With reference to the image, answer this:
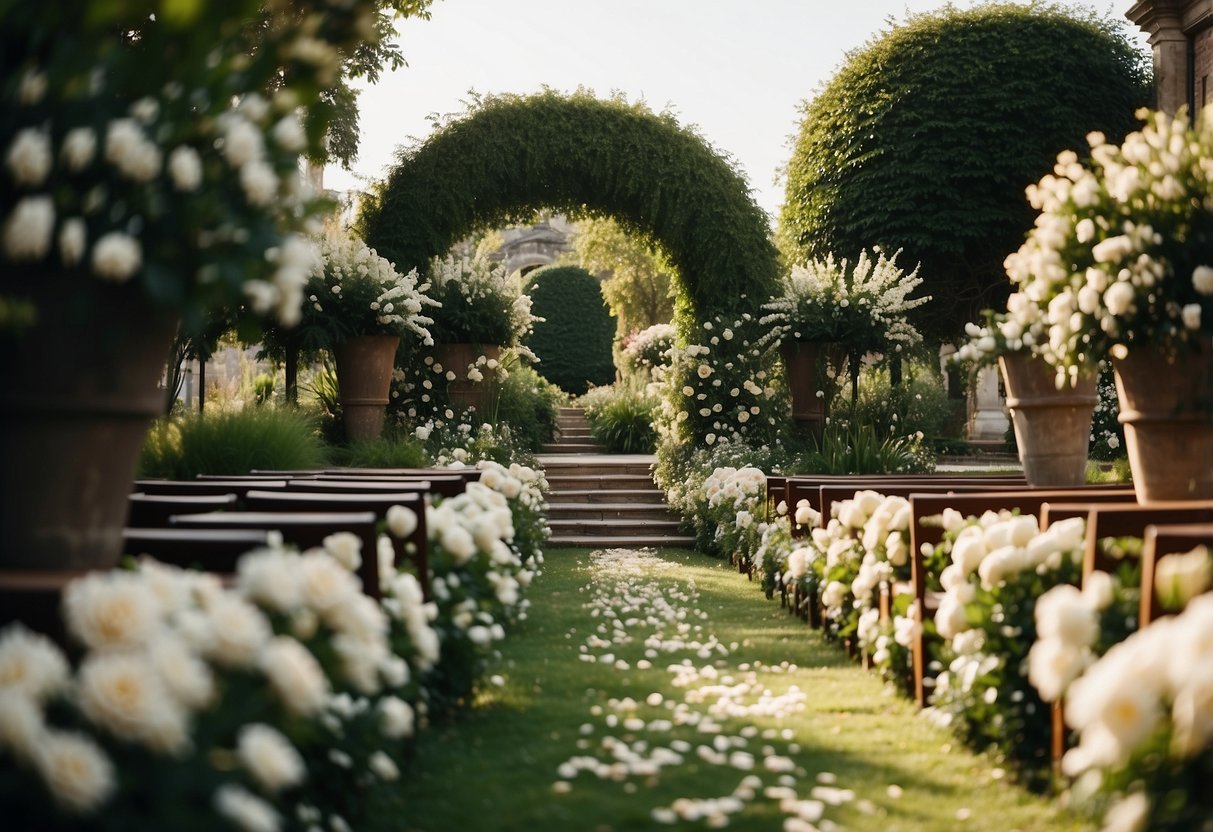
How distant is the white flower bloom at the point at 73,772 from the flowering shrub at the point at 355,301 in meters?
9.09

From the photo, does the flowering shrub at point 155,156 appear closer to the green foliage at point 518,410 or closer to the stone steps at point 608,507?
the stone steps at point 608,507

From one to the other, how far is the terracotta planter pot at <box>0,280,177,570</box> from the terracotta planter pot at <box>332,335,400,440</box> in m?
→ 8.58

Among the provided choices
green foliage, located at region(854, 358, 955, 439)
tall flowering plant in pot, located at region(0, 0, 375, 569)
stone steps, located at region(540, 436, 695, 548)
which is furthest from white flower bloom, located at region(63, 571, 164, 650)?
green foliage, located at region(854, 358, 955, 439)

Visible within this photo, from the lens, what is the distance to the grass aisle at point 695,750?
2.91 meters

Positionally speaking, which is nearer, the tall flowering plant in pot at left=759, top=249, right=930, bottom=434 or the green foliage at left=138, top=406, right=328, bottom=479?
the green foliage at left=138, top=406, right=328, bottom=479

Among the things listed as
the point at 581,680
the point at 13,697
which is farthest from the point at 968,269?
the point at 13,697

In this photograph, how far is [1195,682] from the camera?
5.84 ft

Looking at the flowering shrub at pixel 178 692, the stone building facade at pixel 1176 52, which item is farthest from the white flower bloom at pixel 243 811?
the stone building facade at pixel 1176 52

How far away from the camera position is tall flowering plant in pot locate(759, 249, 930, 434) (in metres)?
11.8

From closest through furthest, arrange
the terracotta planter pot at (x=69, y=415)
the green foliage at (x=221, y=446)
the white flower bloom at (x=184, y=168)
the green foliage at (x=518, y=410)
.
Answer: the white flower bloom at (x=184, y=168), the terracotta planter pot at (x=69, y=415), the green foliage at (x=221, y=446), the green foliage at (x=518, y=410)

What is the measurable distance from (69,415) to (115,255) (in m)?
0.50

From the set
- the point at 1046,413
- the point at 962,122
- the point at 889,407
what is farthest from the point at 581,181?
the point at 962,122

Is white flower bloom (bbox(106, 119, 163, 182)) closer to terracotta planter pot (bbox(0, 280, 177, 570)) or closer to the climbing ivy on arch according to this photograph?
terracotta planter pot (bbox(0, 280, 177, 570))

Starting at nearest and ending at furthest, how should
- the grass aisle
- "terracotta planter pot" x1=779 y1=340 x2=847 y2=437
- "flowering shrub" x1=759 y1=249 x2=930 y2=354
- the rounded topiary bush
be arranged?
the grass aisle → "flowering shrub" x1=759 y1=249 x2=930 y2=354 → "terracotta planter pot" x1=779 y1=340 x2=847 y2=437 → the rounded topiary bush
